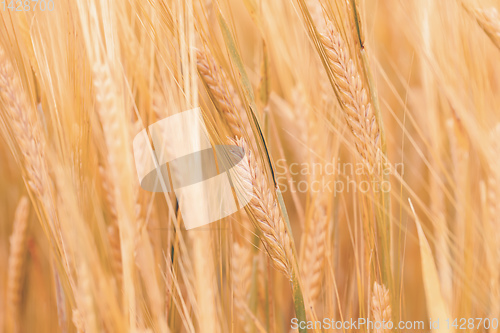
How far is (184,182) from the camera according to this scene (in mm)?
430

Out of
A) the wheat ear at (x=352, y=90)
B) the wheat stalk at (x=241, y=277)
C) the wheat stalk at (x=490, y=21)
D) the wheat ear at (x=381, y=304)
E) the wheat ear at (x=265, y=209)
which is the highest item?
the wheat stalk at (x=490, y=21)

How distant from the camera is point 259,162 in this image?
0.42 meters

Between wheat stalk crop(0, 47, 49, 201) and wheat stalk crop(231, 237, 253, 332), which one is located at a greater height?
wheat stalk crop(0, 47, 49, 201)

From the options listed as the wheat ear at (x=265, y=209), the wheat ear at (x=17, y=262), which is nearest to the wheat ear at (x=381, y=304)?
the wheat ear at (x=265, y=209)

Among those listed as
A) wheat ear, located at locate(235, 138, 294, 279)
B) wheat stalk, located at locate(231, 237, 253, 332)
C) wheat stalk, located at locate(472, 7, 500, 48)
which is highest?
wheat stalk, located at locate(472, 7, 500, 48)

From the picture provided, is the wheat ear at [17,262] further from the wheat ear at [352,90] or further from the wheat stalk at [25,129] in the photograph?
the wheat ear at [352,90]

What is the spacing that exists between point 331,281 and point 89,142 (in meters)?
0.44

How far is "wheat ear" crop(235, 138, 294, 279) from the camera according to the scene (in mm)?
403

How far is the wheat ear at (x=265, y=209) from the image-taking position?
40 cm

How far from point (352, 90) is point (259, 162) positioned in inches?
6.3

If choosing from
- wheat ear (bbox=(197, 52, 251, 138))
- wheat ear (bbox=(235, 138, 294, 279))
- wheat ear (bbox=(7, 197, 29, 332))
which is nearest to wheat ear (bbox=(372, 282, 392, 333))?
wheat ear (bbox=(235, 138, 294, 279))

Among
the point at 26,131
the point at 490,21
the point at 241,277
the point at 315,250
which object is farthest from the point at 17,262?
the point at 490,21

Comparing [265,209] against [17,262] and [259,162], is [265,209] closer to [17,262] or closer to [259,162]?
[259,162]

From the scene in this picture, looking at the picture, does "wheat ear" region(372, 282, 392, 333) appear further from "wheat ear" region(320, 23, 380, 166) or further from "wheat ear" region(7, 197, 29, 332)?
"wheat ear" region(7, 197, 29, 332)
